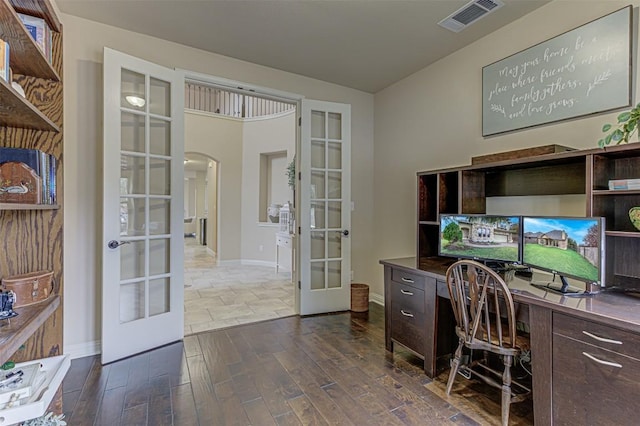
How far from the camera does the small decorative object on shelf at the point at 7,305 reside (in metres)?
1.38

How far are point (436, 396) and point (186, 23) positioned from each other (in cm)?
335

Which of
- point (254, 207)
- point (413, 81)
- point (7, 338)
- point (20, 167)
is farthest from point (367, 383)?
point (254, 207)

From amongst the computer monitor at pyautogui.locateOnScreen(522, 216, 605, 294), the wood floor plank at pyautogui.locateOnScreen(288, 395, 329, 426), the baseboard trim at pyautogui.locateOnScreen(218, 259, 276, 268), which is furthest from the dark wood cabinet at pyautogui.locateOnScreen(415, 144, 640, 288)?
the baseboard trim at pyautogui.locateOnScreen(218, 259, 276, 268)

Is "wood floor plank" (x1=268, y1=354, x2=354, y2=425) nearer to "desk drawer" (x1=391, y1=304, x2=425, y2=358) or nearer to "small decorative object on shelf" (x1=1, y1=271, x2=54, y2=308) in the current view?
"desk drawer" (x1=391, y1=304, x2=425, y2=358)

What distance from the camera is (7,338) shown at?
47.0 inches

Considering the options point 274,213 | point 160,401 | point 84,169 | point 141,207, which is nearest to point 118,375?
point 160,401

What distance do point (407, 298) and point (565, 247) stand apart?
1.10m

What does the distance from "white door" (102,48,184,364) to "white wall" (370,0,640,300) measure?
7.75ft

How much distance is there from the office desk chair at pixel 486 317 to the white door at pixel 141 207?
2310mm

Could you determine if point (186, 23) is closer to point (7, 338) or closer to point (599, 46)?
point (7, 338)

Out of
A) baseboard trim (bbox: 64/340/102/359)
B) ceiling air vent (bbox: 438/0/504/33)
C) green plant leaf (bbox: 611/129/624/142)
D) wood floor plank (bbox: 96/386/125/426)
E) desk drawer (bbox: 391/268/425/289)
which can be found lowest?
wood floor plank (bbox: 96/386/125/426)

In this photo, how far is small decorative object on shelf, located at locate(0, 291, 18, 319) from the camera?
138cm

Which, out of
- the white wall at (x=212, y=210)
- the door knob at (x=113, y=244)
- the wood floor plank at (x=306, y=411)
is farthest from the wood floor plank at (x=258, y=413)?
the white wall at (x=212, y=210)

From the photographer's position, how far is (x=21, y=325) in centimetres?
133
